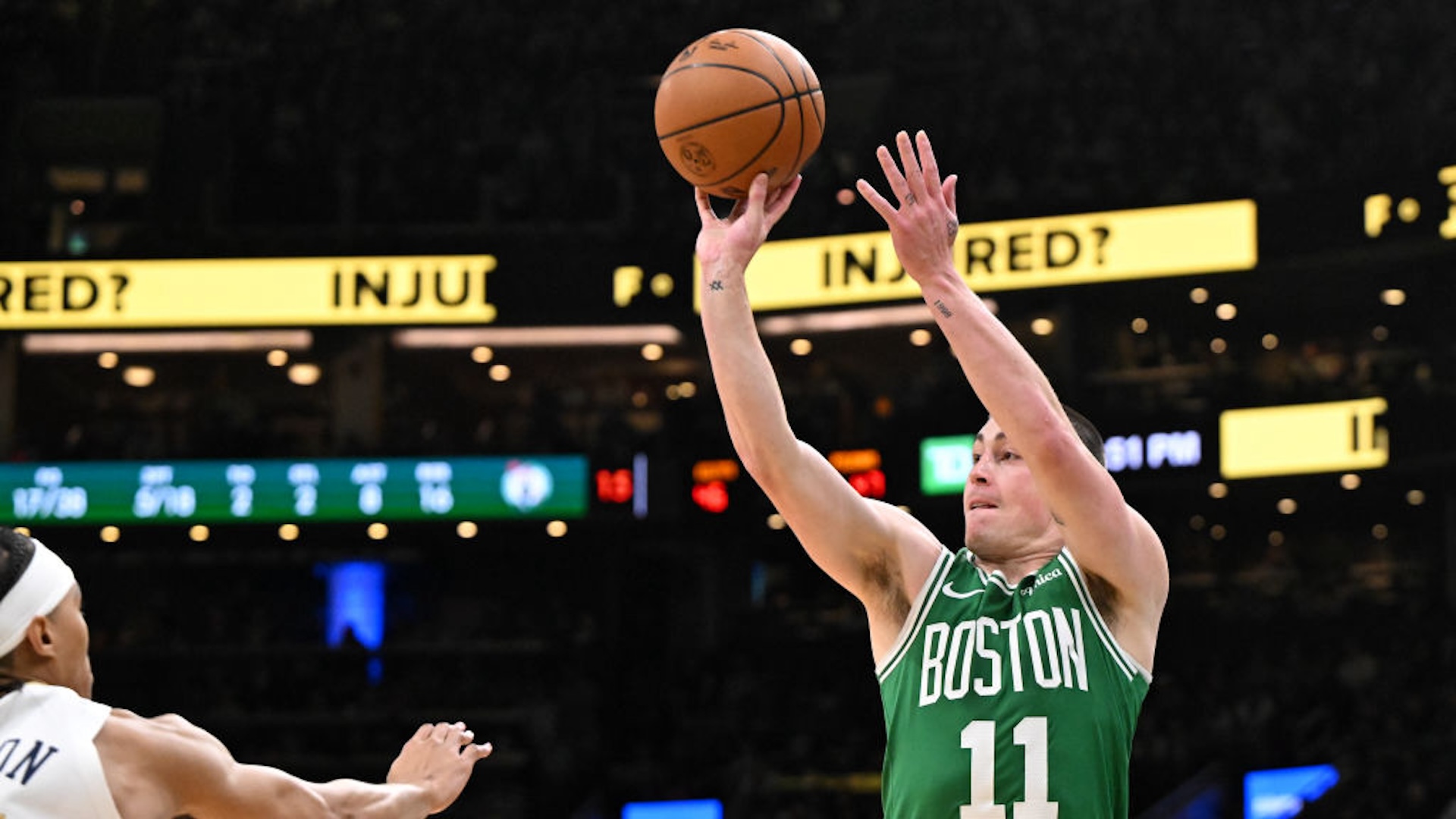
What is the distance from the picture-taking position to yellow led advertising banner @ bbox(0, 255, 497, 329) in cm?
2077

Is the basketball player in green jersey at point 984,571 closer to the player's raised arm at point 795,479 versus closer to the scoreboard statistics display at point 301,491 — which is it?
the player's raised arm at point 795,479

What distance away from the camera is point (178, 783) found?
3.95 metres

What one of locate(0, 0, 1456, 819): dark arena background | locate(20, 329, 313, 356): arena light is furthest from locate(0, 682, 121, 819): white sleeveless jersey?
locate(20, 329, 313, 356): arena light

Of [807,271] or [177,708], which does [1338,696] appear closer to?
[807,271]

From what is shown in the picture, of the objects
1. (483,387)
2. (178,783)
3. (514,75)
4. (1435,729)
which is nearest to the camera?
(178,783)

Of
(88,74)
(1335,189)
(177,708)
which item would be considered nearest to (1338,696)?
(1335,189)

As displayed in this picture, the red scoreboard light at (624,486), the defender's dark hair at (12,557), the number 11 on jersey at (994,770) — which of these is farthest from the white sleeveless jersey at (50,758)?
the red scoreboard light at (624,486)

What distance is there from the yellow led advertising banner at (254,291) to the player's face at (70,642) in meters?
17.1

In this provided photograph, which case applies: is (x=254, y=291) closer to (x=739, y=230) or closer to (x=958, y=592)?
(x=739, y=230)

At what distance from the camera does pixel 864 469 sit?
20.4m

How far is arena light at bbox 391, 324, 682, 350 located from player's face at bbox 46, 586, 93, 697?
758 inches

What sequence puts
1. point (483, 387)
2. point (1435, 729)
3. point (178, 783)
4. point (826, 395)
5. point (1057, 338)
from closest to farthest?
point (178, 783)
point (1435, 729)
point (826, 395)
point (1057, 338)
point (483, 387)

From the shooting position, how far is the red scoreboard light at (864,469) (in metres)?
20.3

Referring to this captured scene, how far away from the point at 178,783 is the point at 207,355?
2245cm
